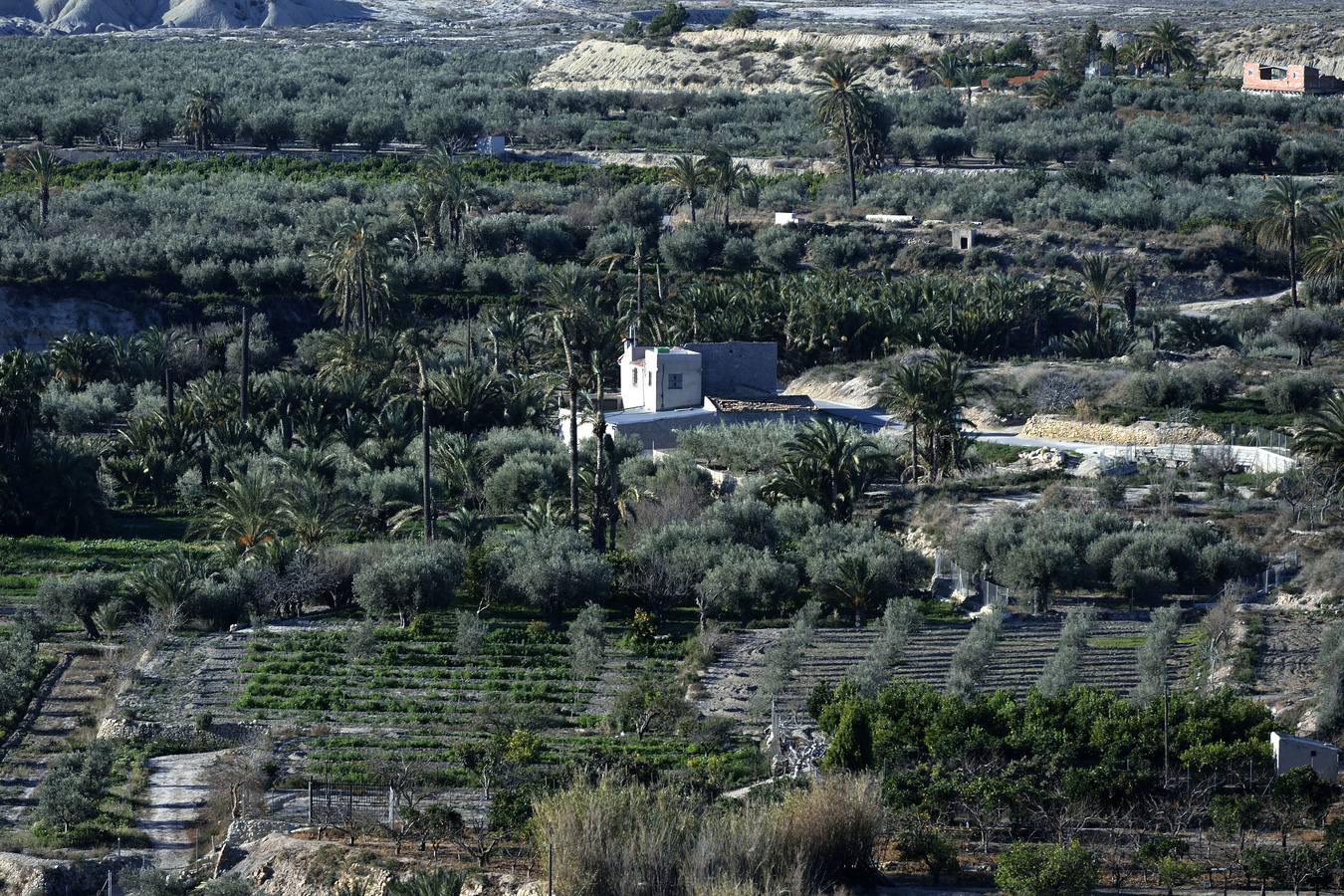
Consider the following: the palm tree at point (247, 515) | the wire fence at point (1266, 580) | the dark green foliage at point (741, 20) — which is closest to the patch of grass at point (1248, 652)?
the wire fence at point (1266, 580)

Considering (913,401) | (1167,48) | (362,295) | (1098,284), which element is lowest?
(1098,284)

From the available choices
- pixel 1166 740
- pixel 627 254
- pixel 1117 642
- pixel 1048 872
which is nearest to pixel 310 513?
pixel 1117 642

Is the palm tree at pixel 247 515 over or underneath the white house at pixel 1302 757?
underneath

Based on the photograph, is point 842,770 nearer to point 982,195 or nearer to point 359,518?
point 359,518

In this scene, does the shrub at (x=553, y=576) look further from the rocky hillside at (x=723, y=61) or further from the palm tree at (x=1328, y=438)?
the rocky hillside at (x=723, y=61)

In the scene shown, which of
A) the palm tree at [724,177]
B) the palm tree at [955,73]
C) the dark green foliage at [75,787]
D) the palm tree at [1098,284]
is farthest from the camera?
the palm tree at [955,73]

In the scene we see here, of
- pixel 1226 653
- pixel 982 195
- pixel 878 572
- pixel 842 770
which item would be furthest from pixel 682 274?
pixel 842 770

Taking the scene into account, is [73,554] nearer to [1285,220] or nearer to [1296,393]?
[1296,393]
